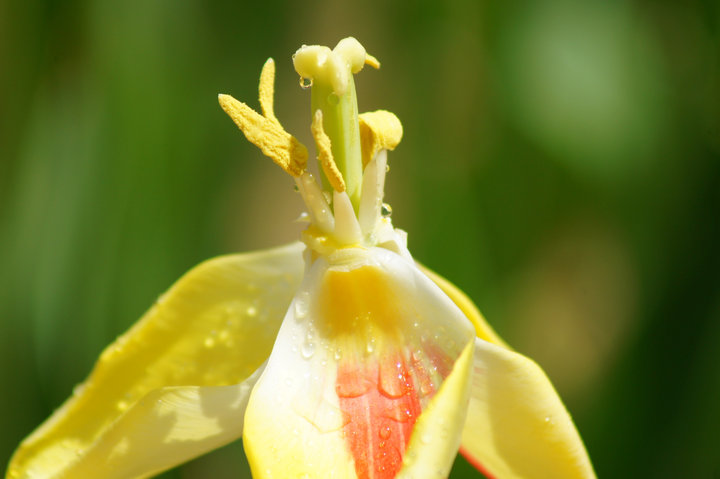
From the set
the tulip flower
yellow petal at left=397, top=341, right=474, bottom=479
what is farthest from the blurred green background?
yellow petal at left=397, top=341, right=474, bottom=479

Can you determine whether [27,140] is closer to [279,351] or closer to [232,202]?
→ [232,202]

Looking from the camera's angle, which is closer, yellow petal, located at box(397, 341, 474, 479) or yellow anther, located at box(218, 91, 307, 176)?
yellow petal, located at box(397, 341, 474, 479)

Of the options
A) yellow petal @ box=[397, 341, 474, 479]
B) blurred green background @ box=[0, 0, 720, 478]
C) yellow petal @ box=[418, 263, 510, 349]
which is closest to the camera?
yellow petal @ box=[397, 341, 474, 479]

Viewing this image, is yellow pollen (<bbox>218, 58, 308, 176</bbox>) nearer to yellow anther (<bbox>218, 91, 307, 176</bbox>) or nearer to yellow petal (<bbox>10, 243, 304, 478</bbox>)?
yellow anther (<bbox>218, 91, 307, 176</bbox>)

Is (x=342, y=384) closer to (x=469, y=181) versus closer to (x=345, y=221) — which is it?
(x=345, y=221)

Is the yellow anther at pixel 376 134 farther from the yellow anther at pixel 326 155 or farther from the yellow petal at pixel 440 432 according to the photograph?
the yellow petal at pixel 440 432

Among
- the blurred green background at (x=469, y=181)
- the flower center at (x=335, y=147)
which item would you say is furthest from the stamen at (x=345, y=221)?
the blurred green background at (x=469, y=181)

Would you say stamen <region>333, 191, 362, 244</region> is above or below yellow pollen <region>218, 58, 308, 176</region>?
below

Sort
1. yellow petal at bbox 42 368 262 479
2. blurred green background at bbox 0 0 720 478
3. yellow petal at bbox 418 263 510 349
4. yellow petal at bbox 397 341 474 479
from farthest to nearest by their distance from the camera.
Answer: blurred green background at bbox 0 0 720 478 → yellow petal at bbox 418 263 510 349 → yellow petal at bbox 42 368 262 479 → yellow petal at bbox 397 341 474 479
